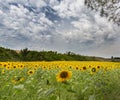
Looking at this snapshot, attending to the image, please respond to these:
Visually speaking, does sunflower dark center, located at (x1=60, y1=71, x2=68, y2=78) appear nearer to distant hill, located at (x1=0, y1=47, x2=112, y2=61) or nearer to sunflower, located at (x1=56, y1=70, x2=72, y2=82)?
sunflower, located at (x1=56, y1=70, x2=72, y2=82)

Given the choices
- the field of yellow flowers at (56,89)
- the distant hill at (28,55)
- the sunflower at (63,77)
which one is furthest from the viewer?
the distant hill at (28,55)

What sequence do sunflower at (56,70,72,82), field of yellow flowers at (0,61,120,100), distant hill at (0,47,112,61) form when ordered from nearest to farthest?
field of yellow flowers at (0,61,120,100) → sunflower at (56,70,72,82) → distant hill at (0,47,112,61)

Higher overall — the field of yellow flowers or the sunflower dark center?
the sunflower dark center

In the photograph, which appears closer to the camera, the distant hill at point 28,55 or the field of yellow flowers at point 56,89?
the field of yellow flowers at point 56,89

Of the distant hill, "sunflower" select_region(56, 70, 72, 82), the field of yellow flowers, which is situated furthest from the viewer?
the distant hill

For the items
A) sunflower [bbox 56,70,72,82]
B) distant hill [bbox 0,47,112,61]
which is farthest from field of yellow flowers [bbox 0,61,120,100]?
distant hill [bbox 0,47,112,61]

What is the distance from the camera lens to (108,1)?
24.9 meters

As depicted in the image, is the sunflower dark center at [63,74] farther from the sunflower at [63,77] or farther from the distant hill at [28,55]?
the distant hill at [28,55]

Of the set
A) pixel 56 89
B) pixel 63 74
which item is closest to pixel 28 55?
pixel 63 74

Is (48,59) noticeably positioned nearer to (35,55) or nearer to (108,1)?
(35,55)

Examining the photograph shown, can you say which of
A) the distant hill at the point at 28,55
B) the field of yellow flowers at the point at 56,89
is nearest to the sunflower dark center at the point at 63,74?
the field of yellow flowers at the point at 56,89

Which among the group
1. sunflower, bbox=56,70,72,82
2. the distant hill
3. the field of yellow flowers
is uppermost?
the distant hill

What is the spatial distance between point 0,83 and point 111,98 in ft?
9.02

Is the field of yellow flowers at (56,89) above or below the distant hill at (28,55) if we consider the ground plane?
below
